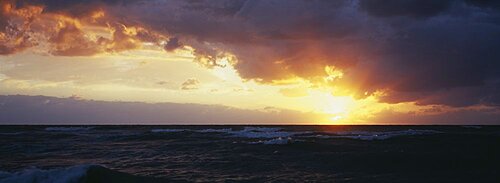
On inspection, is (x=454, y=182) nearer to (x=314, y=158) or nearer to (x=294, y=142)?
(x=314, y=158)

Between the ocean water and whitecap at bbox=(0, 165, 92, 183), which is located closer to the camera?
whitecap at bbox=(0, 165, 92, 183)

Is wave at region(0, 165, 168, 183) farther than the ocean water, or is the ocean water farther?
the ocean water

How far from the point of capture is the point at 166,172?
1716 centimetres

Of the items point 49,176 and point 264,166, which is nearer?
point 49,176

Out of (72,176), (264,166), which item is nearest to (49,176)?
(72,176)

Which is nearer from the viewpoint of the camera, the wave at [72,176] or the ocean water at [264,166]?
the wave at [72,176]

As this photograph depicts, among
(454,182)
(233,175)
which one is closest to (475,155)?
(454,182)

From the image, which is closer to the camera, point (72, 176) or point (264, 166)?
point (72, 176)

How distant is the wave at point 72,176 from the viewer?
13.8 meters

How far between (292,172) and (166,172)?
202 inches

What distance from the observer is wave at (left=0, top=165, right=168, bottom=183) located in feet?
45.3

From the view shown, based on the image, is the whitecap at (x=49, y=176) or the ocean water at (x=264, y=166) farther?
the ocean water at (x=264, y=166)

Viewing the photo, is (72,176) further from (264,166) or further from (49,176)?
(264,166)

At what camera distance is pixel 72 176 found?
1413cm
